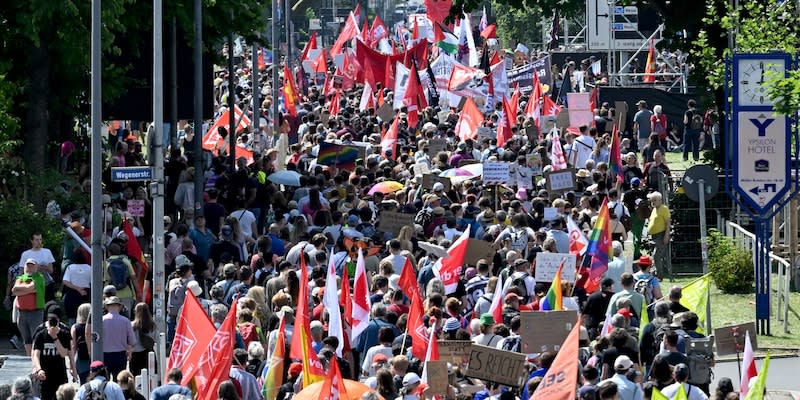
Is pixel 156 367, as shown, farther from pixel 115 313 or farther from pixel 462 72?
pixel 462 72

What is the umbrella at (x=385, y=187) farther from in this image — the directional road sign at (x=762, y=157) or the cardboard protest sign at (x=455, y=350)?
the cardboard protest sign at (x=455, y=350)

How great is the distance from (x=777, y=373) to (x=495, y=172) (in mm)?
8177

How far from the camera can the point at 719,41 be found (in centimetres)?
3484

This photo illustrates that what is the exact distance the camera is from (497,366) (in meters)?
16.6

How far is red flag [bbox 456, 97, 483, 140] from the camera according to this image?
123 ft

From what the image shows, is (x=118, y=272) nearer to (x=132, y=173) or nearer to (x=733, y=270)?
(x=132, y=173)

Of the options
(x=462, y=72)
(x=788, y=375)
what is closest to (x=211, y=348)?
(x=788, y=375)

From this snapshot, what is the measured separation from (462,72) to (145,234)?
15.5m

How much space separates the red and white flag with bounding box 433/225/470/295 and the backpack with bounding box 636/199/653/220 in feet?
24.0

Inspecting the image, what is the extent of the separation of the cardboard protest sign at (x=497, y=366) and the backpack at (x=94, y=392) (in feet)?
10.0

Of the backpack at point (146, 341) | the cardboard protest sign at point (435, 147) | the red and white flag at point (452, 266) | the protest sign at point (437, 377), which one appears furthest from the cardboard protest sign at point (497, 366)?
the cardboard protest sign at point (435, 147)

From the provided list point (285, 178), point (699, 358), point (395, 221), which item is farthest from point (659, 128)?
point (699, 358)

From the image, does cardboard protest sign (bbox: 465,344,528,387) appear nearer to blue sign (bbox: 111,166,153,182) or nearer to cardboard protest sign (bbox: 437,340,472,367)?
cardboard protest sign (bbox: 437,340,472,367)

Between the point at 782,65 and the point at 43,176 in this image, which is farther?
the point at 43,176
